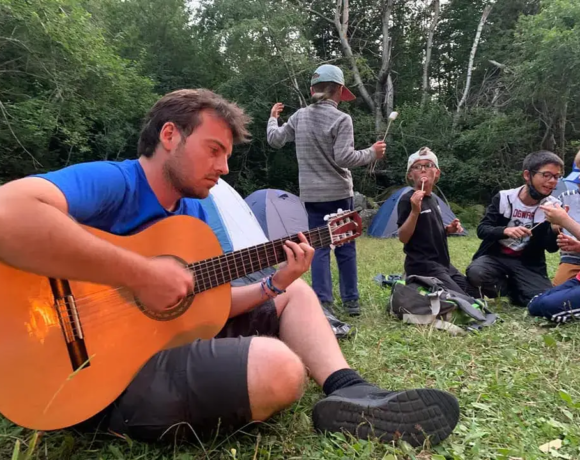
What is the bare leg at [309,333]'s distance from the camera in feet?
5.20

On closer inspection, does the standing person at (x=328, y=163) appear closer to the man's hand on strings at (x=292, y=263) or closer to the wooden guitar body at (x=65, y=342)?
the man's hand on strings at (x=292, y=263)

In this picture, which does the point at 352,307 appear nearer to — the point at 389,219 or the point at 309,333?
the point at 309,333

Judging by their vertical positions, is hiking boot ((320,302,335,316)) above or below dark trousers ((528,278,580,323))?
above

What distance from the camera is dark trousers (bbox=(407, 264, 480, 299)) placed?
3112 mm

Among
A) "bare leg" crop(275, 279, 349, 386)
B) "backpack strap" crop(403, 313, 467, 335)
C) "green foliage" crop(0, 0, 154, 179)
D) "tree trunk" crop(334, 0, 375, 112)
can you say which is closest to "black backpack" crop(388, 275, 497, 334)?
"backpack strap" crop(403, 313, 467, 335)

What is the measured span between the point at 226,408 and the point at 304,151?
2.42 metres

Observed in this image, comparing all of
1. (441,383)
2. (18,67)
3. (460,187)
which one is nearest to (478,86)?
(460,187)

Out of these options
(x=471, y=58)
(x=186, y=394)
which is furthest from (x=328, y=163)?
(x=471, y=58)

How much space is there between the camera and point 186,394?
4.13 feet

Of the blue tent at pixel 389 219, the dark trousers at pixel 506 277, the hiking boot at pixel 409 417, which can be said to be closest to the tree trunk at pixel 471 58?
the blue tent at pixel 389 219

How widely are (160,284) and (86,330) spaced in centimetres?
26

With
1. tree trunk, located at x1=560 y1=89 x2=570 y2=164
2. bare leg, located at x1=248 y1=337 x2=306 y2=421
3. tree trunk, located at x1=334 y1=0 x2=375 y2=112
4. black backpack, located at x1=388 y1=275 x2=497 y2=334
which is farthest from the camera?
tree trunk, located at x1=334 y1=0 x2=375 y2=112

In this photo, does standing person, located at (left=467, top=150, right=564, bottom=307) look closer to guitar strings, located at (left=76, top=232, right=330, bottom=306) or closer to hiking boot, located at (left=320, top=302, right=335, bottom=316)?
hiking boot, located at (left=320, top=302, right=335, bottom=316)

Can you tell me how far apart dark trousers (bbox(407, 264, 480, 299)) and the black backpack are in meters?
0.23
